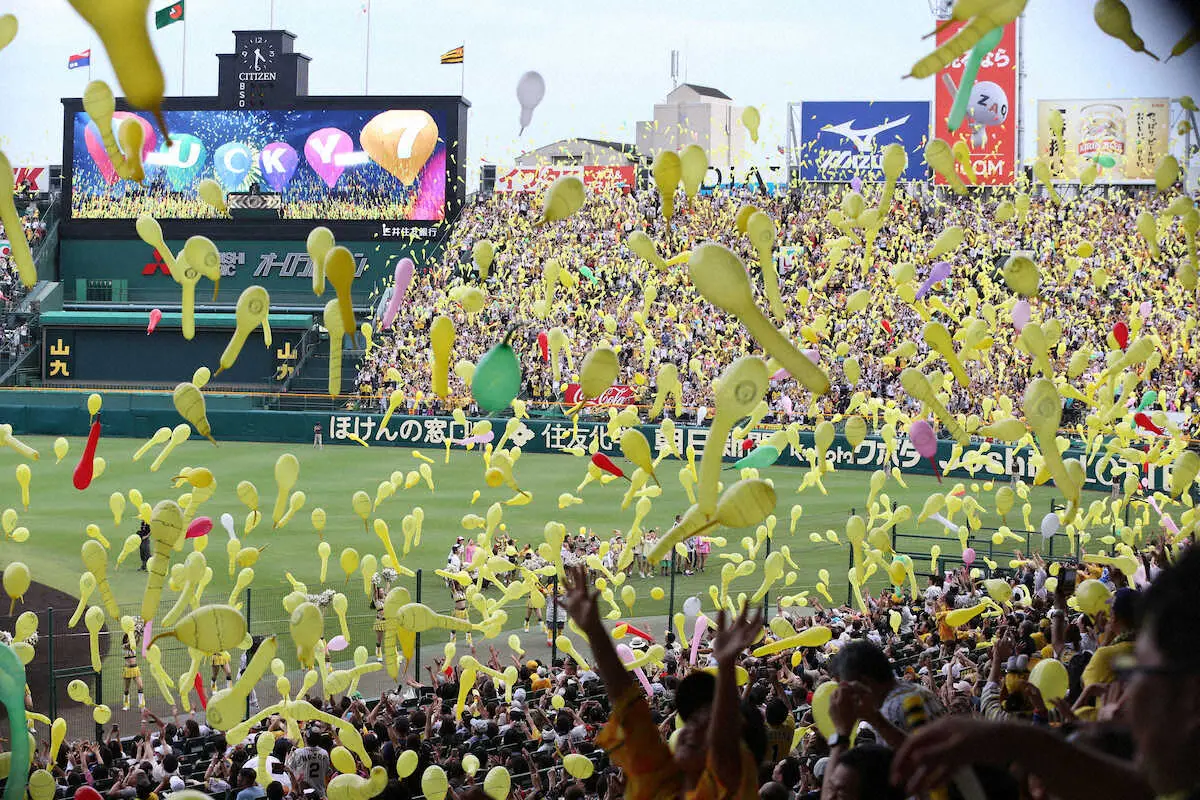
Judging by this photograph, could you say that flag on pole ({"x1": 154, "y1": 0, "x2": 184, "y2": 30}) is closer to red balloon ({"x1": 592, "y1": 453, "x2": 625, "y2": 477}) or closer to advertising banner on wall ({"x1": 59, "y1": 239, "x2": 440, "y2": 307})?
advertising banner on wall ({"x1": 59, "y1": 239, "x2": 440, "y2": 307})

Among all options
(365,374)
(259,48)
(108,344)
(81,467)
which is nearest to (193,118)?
(259,48)

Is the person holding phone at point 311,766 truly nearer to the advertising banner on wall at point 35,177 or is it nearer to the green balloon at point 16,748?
the green balloon at point 16,748

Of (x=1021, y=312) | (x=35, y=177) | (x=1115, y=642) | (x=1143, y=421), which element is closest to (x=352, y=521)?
(x=1143, y=421)

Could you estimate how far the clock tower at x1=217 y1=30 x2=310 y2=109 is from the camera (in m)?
38.4

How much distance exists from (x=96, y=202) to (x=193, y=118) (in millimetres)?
4492

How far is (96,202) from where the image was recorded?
40.3 metres

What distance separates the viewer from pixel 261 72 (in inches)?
1518

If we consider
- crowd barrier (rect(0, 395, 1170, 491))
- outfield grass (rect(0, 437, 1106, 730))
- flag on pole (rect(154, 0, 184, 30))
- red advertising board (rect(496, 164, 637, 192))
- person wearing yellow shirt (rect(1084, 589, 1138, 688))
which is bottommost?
outfield grass (rect(0, 437, 1106, 730))

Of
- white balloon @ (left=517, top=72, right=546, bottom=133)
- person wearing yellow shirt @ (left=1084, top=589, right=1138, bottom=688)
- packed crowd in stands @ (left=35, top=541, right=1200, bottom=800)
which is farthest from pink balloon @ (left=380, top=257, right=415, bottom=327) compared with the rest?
person wearing yellow shirt @ (left=1084, top=589, right=1138, bottom=688)

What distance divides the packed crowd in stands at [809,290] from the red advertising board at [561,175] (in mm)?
867

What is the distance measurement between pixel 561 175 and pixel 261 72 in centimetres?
984

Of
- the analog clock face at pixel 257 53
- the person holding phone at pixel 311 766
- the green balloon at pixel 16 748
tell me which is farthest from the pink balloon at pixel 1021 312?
the analog clock face at pixel 257 53

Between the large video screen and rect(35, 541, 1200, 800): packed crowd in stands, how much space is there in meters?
28.4

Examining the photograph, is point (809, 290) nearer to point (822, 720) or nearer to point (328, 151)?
point (328, 151)
